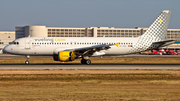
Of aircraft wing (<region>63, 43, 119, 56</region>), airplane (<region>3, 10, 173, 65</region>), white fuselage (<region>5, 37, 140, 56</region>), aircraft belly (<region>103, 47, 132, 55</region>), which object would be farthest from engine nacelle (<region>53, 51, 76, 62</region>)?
aircraft belly (<region>103, 47, 132, 55</region>)

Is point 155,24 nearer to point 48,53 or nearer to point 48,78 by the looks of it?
point 48,53

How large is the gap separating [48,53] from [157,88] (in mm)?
25847

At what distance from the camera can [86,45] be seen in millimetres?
43938

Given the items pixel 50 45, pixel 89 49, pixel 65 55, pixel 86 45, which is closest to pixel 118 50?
pixel 86 45

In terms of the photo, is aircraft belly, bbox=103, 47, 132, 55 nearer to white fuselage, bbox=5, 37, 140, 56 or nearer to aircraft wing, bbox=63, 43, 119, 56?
white fuselage, bbox=5, 37, 140, 56

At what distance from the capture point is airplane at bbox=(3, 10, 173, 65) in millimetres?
41969

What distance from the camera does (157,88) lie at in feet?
64.7

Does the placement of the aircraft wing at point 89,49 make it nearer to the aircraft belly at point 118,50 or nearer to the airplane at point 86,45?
the airplane at point 86,45

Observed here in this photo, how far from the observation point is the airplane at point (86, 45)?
42.0 meters

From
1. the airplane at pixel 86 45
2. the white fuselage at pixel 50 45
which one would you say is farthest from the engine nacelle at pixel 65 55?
the white fuselage at pixel 50 45

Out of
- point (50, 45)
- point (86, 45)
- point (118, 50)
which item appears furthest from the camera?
point (118, 50)

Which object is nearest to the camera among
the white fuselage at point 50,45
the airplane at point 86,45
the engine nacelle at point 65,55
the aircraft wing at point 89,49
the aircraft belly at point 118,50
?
the engine nacelle at point 65,55

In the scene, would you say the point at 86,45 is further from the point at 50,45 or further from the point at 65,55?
the point at 50,45

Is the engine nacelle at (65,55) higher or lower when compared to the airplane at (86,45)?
lower
